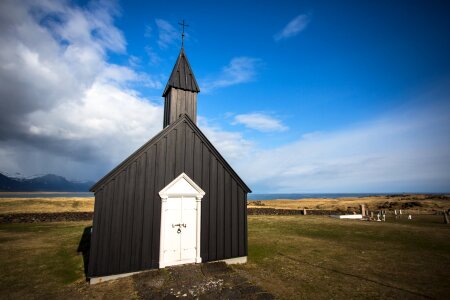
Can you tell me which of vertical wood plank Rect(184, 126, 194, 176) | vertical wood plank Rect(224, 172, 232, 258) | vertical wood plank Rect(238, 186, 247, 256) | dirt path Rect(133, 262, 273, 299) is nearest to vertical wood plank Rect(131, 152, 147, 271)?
dirt path Rect(133, 262, 273, 299)

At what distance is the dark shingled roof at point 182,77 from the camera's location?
13.1 metres

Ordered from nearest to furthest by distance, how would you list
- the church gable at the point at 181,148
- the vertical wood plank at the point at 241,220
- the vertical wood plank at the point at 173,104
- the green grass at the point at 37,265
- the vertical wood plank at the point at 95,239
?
the green grass at the point at 37,265
the vertical wood plank at the point at 95,239
the church gable at the point at 181,148
the vertical wood plank at the point at 241,220
the vertical wood plank at the point at 173,104

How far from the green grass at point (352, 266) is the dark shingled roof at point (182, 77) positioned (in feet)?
33.4

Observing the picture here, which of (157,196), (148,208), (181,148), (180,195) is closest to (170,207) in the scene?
(180,195)

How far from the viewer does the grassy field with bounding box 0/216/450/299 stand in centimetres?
788

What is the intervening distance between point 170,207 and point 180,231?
4.00 ft

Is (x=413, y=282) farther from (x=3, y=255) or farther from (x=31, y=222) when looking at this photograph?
(x=31, y=222)

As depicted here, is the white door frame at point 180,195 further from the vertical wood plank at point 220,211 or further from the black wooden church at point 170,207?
the vertical wood plank at point 220,211

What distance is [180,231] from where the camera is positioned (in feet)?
34.6

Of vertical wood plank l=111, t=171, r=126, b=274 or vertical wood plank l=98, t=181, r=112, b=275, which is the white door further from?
vertical wood plank l=98, t=181, r=112, b=275

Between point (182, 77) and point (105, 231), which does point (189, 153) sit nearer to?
point (105, 231)

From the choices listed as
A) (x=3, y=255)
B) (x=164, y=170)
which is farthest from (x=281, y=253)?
(x=3, y=255)

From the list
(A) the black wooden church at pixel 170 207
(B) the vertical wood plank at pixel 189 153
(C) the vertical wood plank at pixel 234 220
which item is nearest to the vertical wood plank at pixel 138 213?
(A) the black wooden church at pixel 170 207

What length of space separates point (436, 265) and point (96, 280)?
14905 millimetres
